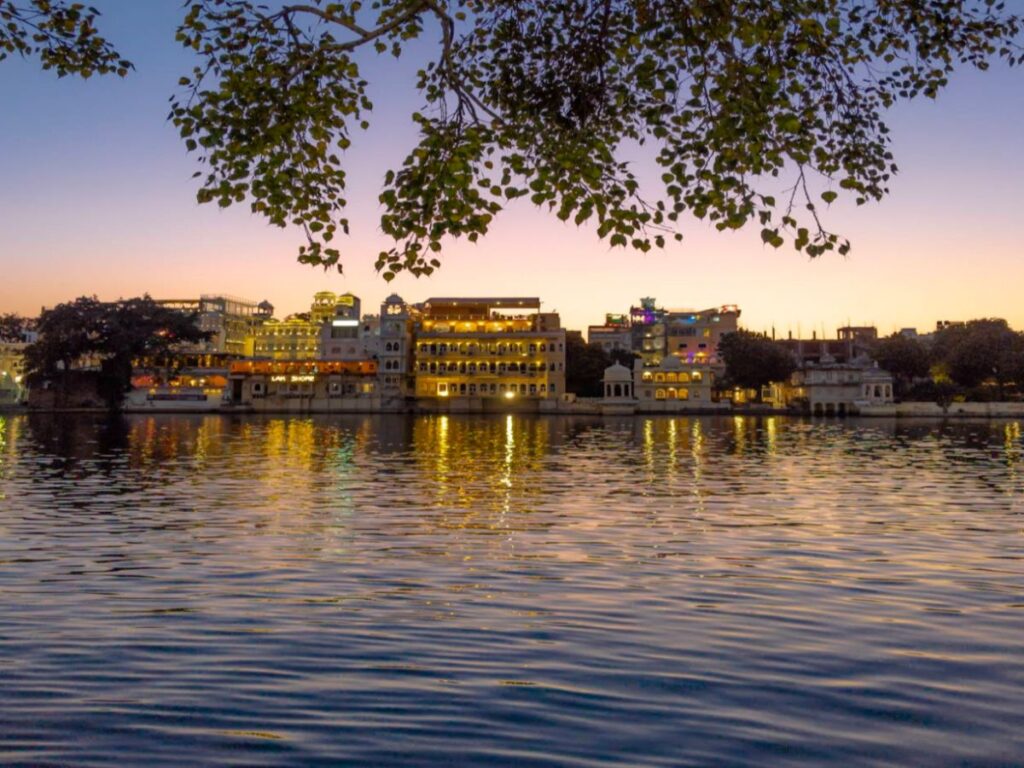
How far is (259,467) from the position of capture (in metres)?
41.7

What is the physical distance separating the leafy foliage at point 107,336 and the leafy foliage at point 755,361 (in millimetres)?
79134

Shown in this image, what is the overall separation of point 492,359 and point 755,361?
→ 39.4 metres

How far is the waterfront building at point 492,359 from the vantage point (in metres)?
146

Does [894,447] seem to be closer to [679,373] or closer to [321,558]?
[321,558]

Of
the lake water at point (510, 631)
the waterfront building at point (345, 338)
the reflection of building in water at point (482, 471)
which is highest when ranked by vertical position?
the waterfront building at point (345, 338)

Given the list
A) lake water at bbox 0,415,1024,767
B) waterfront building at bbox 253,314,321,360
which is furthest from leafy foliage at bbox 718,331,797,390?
lake water at bbox 0,415,1024,767

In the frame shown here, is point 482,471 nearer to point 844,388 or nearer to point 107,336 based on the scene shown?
point 844,388

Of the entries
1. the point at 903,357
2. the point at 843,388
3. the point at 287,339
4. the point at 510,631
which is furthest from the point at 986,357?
the point at 510,631

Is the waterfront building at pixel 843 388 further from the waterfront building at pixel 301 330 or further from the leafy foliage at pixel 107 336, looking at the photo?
the leafy foliage at pixel 107 336

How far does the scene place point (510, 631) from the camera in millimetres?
11250

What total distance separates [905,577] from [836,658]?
5928 mm

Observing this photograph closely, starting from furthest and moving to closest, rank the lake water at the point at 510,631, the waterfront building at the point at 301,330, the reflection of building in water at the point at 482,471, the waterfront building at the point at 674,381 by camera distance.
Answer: the waterfront building at the point at 301,330, the waterfront building at the point at 674,381, the reflection of building in water at the point at 482,471, the lake water at the point at 510,631

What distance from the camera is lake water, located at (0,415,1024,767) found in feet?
24.4

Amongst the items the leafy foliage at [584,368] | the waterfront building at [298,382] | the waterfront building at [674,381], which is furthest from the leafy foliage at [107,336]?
the waterfront building at [674,381]
